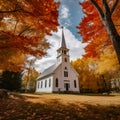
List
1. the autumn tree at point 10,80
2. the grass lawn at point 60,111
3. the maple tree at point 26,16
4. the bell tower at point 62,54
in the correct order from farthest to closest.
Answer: the bell tower at point 62,54 < the autumn tree at point 10,80 < the maple tree at point 26,16 < the grass lawn at point 60,111

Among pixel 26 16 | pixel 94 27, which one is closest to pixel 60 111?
pixel 26 16

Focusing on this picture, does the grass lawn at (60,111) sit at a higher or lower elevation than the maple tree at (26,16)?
Result: lower

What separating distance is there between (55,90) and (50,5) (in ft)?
90.4

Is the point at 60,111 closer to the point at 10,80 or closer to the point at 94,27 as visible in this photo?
the point at 94,27

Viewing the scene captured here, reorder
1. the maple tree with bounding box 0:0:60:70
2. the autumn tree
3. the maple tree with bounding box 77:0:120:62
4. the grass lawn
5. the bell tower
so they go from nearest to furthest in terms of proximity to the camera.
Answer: the grass lawn < the maple tree with bounding box 0:0:60:70 < the maple tree with bounding box 77:0:120:62 < the autumn tree < the bell tower

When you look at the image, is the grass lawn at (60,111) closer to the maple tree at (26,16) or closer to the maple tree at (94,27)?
the maple tree at (26,16)

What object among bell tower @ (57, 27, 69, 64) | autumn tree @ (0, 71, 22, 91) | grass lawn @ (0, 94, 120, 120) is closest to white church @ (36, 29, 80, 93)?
bell tower @ (57, 27, 69, 64)

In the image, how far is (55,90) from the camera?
110ft

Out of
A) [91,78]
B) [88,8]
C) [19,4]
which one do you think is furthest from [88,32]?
[91,78]

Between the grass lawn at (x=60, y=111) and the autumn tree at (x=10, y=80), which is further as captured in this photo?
the autumn tree at (x=10, y=80)

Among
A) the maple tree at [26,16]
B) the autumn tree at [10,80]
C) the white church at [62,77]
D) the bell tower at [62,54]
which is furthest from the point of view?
the bell tower at [62,54]

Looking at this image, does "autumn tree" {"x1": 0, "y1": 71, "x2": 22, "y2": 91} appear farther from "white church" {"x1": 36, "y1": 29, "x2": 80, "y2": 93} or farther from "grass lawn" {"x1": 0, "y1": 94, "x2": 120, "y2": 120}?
"grass lawn" {"x1": 0, "y1": 94, "x2": 120, "y2": 120}

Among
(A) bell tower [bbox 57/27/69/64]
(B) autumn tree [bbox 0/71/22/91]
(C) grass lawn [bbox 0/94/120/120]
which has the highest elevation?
(A) bell tower [bbox 57/27/69/64]

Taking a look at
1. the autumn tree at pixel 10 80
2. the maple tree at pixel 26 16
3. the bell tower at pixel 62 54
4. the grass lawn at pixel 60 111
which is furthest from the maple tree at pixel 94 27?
the bell tower at pixel 62 54
